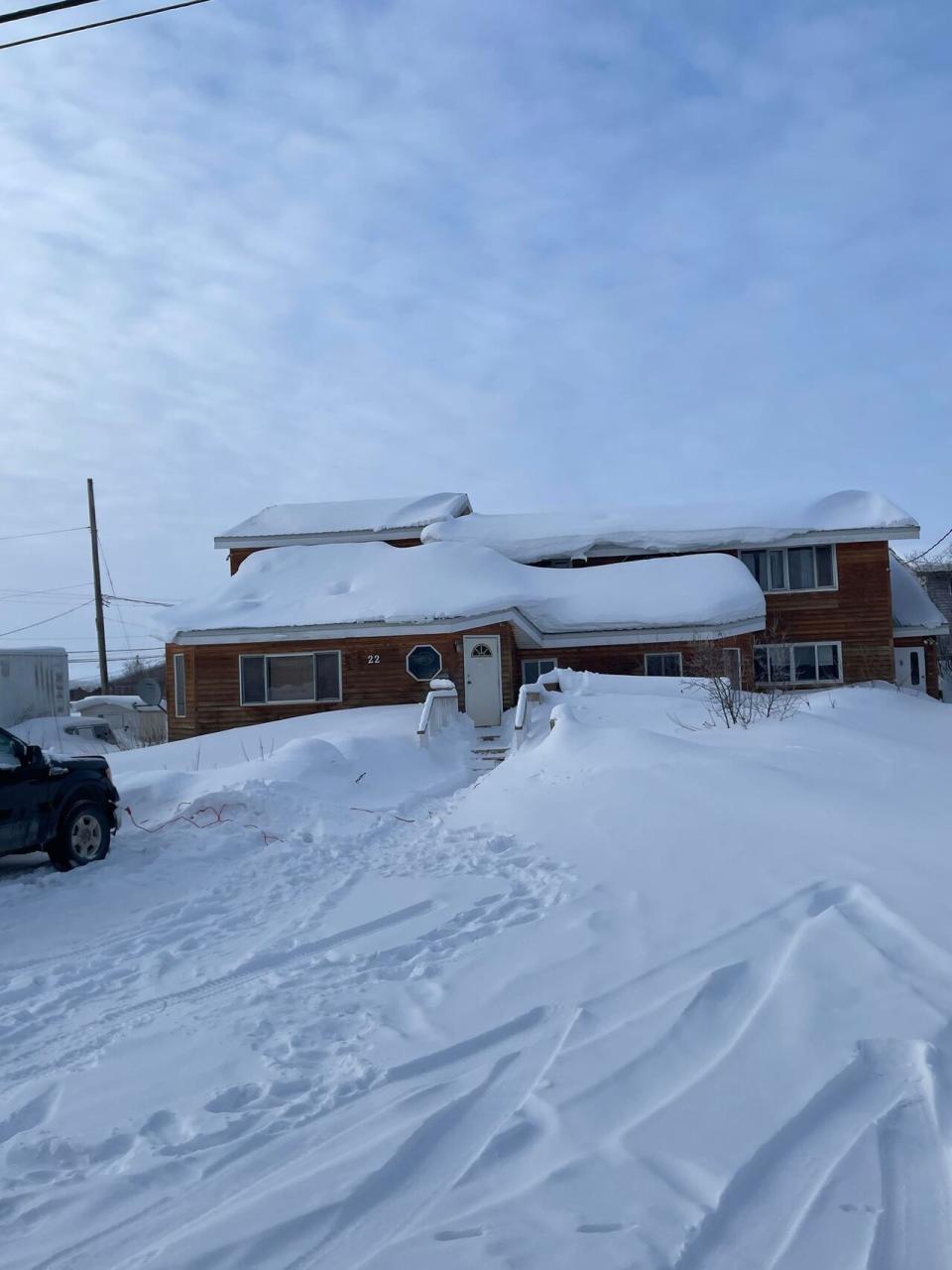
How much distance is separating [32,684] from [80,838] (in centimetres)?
2746

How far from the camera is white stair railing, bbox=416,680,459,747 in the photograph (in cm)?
1975

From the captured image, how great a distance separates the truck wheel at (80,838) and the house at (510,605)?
13241mm

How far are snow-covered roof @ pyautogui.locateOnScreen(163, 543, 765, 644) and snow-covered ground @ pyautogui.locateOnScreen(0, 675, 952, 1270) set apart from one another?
13314mm

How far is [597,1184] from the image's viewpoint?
150 inches

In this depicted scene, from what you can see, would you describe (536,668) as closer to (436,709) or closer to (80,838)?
(436,709)

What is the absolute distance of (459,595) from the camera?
24.7 m

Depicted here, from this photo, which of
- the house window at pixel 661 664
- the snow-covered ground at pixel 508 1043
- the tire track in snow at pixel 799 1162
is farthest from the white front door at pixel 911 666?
the tire track in snow at pixel 799 1162

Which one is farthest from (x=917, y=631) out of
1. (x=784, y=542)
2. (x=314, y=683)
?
(x=314, y=683)

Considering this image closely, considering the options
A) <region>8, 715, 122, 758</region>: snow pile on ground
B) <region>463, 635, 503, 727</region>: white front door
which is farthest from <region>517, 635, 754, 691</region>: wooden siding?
<region>8, 715, 122, 758</region>: snow pile on ground

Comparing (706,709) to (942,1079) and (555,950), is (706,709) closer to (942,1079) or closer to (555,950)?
(555,950)

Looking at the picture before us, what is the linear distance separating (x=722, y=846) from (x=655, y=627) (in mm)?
16945

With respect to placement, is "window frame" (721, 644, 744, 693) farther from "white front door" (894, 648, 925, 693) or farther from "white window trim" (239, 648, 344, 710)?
"white window trim" (239, 648, 344, 710)

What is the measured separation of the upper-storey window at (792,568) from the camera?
1214 inches

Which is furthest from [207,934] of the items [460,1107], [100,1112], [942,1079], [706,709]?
[706,709]
